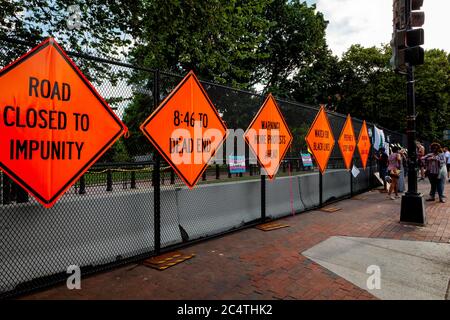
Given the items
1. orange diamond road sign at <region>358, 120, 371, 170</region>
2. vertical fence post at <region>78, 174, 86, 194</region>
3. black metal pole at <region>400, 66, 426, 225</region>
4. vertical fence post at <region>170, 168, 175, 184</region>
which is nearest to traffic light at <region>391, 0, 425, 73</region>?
black metal pole at <region>400, 66, 426, 225</region>

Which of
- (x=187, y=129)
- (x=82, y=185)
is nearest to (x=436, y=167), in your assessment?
(x=187, y=129)

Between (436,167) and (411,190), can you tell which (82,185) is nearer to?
(411,190)

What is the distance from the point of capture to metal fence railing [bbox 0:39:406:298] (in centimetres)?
376

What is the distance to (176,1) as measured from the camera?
743 cm

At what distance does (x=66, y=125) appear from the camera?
12.5 ft

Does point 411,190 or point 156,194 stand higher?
point 156,194

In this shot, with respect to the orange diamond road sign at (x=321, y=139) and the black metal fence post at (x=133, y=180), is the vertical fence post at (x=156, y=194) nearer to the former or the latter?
the black metal fence post at (x=133, y=180)

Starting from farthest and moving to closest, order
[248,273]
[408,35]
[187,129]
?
[408,35], [187,129], [248,273]

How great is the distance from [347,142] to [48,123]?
32.8ft

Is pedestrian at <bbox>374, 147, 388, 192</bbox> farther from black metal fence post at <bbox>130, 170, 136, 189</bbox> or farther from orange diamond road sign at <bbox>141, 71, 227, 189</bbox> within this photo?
black metal fence post at <bbox>130, 170, 136, 189</bbox>

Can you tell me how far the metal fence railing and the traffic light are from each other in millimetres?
3584

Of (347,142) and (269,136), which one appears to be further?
(347,142)

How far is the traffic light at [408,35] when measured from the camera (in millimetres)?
6930
